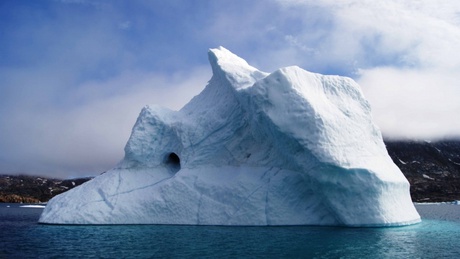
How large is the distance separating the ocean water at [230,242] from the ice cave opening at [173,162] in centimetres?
507

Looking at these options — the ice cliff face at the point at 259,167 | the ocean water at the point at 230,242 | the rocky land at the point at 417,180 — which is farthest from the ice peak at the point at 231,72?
the rocky land at the point at 417,180

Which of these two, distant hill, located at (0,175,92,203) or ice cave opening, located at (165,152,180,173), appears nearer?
ice cave opening, located at (165,152,180,173)

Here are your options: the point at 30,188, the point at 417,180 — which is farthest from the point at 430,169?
the point at 30,188

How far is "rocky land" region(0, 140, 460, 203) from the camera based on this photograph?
285 ft

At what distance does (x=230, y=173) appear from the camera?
62.5 feet

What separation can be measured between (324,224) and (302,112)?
16.2ft

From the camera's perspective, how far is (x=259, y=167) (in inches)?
741

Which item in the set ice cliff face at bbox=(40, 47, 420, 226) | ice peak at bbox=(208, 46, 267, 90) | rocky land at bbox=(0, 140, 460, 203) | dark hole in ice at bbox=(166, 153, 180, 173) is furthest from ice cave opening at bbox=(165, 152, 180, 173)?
rocky land at bbox=(0, 140, 460, 203)

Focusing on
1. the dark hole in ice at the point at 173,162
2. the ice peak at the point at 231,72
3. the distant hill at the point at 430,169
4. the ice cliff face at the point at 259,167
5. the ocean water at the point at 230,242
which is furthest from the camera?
the distant hill at the point at 430,169

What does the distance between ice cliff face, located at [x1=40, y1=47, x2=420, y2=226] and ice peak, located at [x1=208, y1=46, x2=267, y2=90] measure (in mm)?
72

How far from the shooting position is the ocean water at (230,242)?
10812 mm

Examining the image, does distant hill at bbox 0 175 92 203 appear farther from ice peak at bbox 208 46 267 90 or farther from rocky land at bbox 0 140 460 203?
ice peak at bbox 208 46 267 90

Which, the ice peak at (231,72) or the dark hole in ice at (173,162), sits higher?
the ice peak at (231,72)

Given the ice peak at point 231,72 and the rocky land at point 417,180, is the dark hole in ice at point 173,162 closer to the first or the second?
the ice peak at point 231,72
